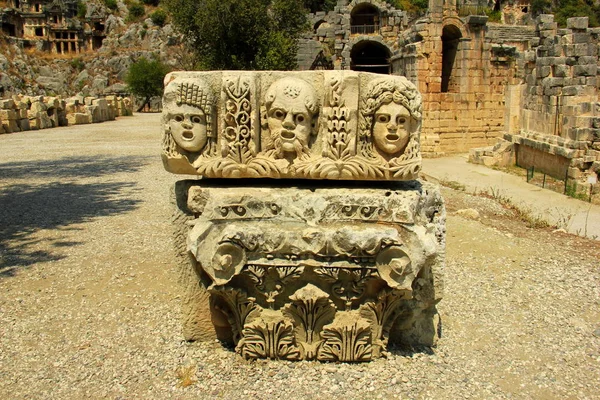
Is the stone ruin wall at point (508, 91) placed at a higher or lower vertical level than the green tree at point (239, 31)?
lower

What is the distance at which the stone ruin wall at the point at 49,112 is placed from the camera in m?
19.6

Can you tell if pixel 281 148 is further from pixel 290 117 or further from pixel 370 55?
pixel 370 55

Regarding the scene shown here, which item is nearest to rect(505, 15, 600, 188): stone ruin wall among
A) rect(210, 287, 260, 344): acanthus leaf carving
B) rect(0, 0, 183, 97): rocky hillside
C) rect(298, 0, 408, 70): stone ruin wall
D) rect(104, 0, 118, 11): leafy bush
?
rect(210, 287, 260, 344): acanthus leaf carving

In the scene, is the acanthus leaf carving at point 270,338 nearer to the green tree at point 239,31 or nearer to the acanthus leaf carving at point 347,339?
the acanthus leaf carving at point 347,339

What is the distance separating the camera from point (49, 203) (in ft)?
28.3

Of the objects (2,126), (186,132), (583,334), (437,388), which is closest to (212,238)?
(186,132)

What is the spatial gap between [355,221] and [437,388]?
1.15 meters

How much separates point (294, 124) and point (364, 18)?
3120cm

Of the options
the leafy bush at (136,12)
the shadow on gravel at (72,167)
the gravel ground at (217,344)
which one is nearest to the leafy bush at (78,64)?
the leafy bush at (136,12)

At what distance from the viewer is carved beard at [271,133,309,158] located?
3.61 m

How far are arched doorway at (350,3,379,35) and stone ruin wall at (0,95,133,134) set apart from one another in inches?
535

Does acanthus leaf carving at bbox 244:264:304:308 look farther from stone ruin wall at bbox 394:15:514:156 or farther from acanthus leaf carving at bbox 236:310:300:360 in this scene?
stone ruin wall at bbox 394:15:514:156

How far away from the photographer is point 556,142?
1151 centimetres

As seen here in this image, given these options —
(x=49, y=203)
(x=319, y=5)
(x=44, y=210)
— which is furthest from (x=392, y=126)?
(x=319, y=5)
